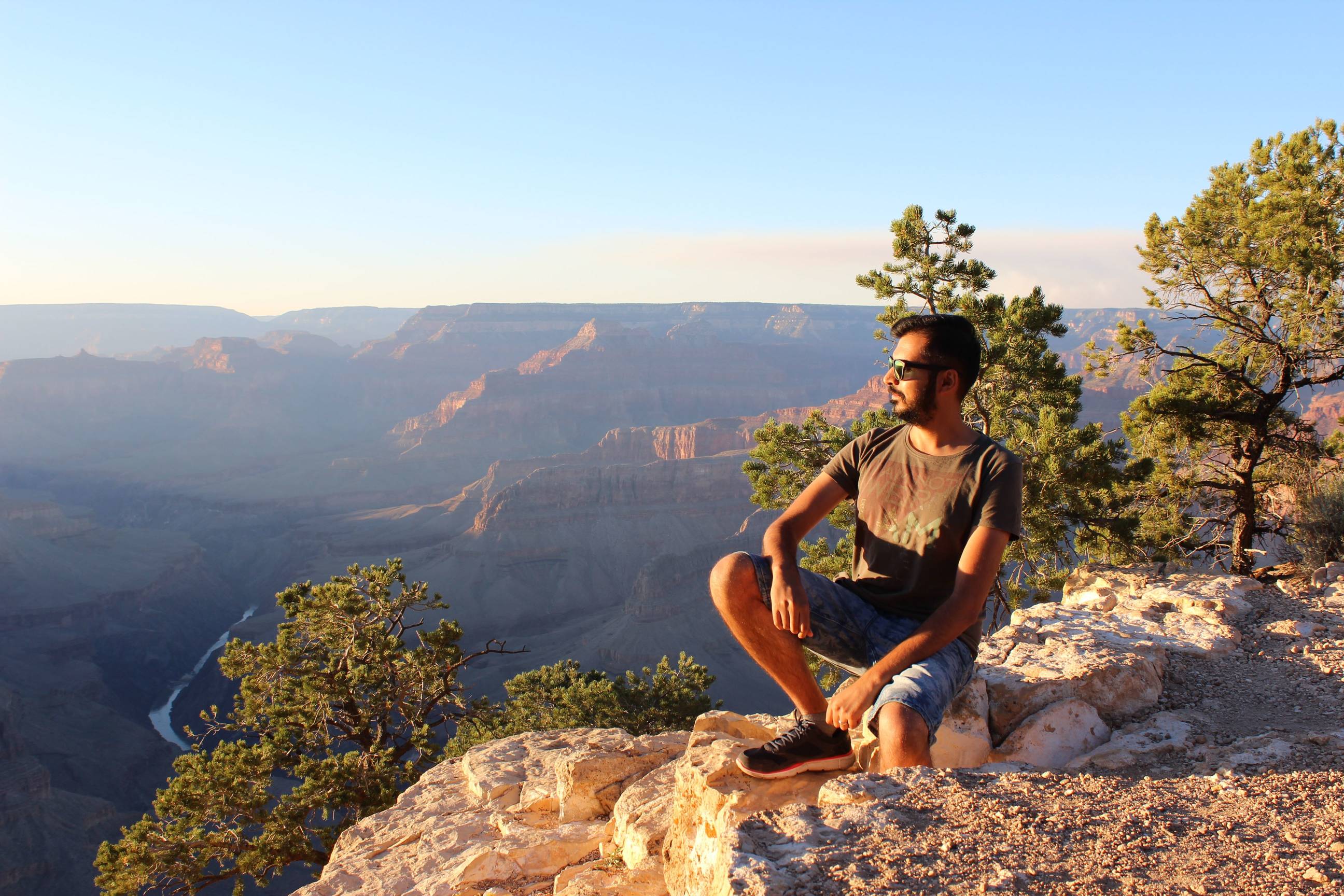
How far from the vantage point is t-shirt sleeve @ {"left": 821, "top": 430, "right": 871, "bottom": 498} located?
373 cm

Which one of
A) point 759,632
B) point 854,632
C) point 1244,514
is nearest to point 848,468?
point 854,632

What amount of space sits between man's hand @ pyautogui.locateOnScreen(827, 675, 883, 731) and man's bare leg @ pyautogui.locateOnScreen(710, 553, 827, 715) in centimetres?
28

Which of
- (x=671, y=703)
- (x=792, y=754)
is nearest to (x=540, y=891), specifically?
(x=792, y=754)

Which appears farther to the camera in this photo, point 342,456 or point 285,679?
point 342,456

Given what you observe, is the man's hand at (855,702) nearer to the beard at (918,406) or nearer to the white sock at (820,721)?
the white sock at (820,721)

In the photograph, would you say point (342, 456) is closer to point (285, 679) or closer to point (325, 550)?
point (325, 550)

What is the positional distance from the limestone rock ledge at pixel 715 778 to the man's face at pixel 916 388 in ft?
4.52

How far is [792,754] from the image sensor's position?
3273mm

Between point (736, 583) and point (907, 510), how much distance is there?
77cm

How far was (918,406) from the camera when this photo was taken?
3.41 metres

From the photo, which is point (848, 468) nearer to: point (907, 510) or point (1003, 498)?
point (907, 510)

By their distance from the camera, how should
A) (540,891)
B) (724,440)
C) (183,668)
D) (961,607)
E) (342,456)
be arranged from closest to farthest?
(961,607) → (540,891) → (183,668) → (724,440) → (342,456)

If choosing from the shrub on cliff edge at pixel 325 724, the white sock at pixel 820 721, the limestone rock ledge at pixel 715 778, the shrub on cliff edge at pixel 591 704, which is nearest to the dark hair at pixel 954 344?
the white sock at pixel 820 721

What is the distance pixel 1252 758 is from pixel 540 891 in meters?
3.27
